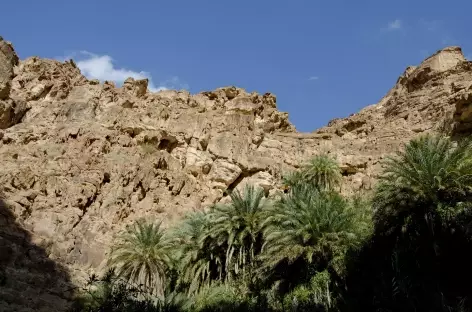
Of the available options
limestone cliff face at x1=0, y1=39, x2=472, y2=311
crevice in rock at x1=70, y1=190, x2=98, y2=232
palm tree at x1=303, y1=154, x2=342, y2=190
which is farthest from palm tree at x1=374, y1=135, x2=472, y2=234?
crevice in rock at x1=70, y1=190, x2=98, y2=232

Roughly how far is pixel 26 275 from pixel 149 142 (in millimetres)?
12318

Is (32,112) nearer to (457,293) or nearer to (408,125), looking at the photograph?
(408,125)

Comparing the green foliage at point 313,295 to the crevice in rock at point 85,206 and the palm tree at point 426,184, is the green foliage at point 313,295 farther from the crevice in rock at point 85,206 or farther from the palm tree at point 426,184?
the crevice in rock at point 85,206

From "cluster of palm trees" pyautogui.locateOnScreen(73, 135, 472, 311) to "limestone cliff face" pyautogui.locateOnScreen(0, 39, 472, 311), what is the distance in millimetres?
3175

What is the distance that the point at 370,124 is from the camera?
31.8m

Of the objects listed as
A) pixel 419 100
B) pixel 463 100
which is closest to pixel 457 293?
pixel 463 100

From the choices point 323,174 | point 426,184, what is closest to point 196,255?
point 323,174

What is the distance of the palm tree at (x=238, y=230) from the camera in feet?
67.6

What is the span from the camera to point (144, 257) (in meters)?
20.9

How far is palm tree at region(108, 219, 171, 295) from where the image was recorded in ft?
67.6

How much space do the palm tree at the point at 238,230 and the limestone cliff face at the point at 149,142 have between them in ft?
18.0

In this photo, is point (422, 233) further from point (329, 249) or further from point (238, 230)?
point (238, 230)

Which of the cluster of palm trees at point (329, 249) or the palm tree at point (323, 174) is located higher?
the palm tree at point (323, 174)

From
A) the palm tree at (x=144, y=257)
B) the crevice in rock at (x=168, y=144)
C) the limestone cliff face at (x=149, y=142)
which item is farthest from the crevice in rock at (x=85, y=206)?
the crevice in rock at (x=168, y=144)
